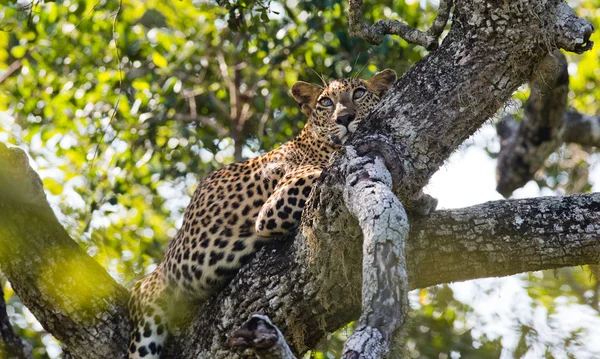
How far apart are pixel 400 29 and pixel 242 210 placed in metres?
2.10

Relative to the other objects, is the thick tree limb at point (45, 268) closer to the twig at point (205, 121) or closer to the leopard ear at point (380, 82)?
the leopard ear at point (380, 82)

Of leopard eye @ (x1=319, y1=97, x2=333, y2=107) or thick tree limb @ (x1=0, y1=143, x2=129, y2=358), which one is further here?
leopard eye @ (x1=319, y1=97, x2=333, y2=107)

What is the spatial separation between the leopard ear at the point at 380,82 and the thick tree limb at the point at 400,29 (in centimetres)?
216

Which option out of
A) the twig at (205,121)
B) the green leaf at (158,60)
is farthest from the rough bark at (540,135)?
the green leaf at (158,60)

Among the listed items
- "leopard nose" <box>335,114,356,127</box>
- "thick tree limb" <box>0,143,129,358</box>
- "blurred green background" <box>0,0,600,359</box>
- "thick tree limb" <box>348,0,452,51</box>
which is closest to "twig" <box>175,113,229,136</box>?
"blurred green background" <box>0,0,600,359</box>

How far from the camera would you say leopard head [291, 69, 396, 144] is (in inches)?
268

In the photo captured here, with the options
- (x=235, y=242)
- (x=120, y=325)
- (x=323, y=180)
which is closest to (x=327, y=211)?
(x=323, y=180)

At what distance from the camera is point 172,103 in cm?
870

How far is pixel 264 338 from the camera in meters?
2.86

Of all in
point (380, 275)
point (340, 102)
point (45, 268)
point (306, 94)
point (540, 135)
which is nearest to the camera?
point (380, 275)

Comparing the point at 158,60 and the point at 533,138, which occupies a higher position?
the point at 533,138

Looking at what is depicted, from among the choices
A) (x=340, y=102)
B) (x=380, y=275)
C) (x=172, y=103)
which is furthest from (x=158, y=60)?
(x=380, y=275)

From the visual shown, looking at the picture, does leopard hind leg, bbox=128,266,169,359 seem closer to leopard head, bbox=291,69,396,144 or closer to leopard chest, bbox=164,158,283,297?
leopard chest, bbox=164,158,283,297

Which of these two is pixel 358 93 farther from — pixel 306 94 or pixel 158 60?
pixel 158 60
